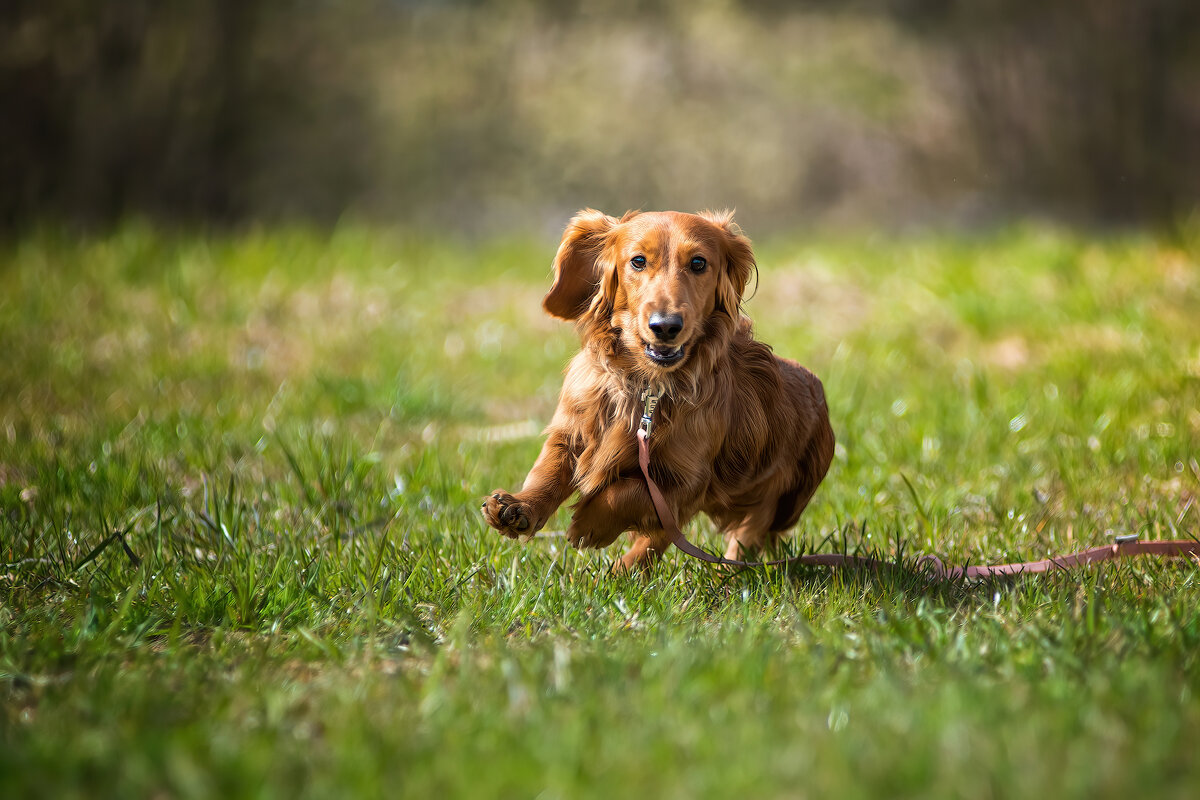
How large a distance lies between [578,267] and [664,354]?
0.45m

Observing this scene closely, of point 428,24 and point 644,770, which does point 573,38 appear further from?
point 644,770

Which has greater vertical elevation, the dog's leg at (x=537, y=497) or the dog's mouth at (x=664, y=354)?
the dog's mouth at (x=664, y=354)

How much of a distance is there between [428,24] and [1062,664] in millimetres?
8715

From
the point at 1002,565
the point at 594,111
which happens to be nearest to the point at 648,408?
the point at 1002,565

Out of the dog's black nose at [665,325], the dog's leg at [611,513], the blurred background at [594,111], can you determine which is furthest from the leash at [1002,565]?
the blurred background at [594,111]

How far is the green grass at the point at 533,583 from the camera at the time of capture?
170 centimetres

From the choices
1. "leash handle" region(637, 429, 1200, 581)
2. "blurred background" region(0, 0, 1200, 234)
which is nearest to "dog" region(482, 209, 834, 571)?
"leash handle" region(637, 429, 1200, 581)

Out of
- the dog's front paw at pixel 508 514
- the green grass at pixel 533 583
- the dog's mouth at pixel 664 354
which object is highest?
the dog's mouth at pixel 664 354

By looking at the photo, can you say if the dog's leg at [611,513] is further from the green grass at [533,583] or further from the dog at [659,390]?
the green grass at [533,583]

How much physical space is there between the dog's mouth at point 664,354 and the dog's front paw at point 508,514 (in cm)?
45

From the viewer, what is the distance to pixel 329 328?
19.5 ft

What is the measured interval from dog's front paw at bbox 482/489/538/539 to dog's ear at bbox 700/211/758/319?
0.73 metres

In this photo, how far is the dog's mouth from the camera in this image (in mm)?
2475

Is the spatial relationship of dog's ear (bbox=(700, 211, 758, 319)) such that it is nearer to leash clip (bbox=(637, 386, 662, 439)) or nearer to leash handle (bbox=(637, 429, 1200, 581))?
leash clip (bbox=(637, 386, 662, 439))
